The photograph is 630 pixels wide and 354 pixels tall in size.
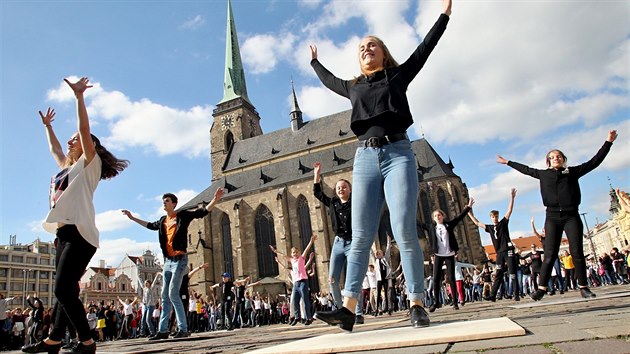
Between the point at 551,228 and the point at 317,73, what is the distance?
3.71 meters

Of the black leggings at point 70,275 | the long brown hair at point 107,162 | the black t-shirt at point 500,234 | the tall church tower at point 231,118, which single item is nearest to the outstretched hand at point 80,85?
the long brown hair at point 107,162

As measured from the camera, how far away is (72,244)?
11.0 feet

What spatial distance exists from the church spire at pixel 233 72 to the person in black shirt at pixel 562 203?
5117cm

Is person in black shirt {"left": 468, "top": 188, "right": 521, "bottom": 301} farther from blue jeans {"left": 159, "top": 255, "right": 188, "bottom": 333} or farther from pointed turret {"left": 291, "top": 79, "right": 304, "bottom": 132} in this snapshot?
pointed turret {"left": 291, "top": 79, "right": 304, "bottom": 132}

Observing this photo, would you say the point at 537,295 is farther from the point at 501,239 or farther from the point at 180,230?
the point at 180,230

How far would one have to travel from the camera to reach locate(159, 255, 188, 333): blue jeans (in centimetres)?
611

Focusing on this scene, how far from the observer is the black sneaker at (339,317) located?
3088 mm

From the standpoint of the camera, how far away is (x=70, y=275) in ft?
10.9

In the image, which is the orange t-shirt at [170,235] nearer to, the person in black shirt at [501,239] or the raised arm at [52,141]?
the raised arm at [52,141]

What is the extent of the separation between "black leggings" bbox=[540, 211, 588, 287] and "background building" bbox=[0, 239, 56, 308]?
255 ft

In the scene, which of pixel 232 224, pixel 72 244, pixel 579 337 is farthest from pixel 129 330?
pixel 232 224

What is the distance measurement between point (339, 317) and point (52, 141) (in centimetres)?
325

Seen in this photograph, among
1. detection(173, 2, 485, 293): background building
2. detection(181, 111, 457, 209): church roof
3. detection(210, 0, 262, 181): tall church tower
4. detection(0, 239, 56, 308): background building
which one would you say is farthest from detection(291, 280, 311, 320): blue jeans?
detection(0, 239, 56, 308): background building

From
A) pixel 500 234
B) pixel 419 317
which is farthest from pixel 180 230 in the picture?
pixel 500 234
